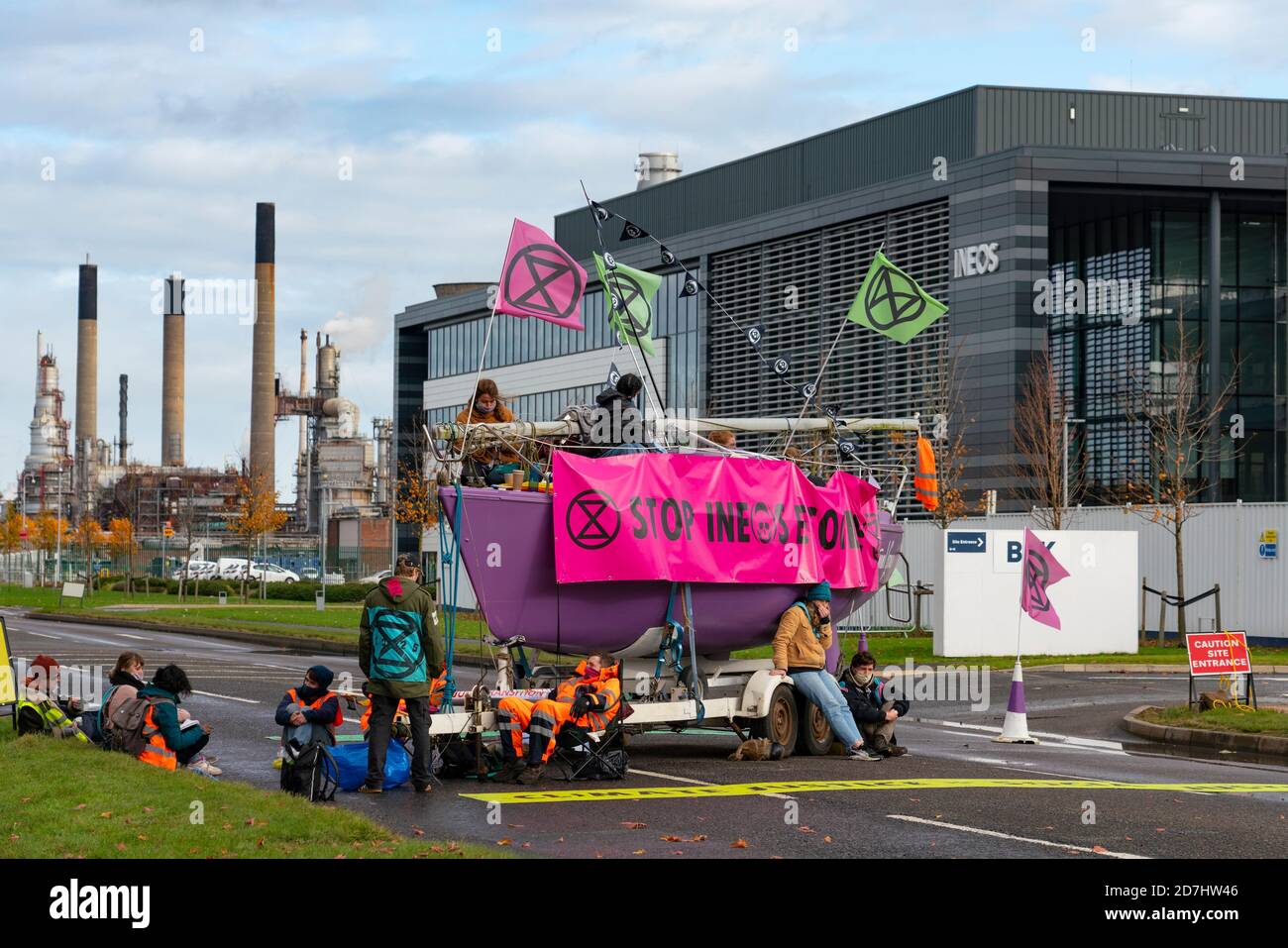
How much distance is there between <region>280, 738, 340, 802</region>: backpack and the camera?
12477 mm

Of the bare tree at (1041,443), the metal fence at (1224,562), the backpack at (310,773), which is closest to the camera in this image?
the backpack at (310,773)

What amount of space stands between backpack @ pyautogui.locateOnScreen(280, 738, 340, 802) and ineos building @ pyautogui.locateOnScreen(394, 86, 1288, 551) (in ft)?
122

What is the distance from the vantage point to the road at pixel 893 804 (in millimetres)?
10523

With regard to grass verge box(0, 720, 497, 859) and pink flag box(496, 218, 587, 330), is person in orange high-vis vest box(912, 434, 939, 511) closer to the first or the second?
pink flag box(496, 218, 587, 330)

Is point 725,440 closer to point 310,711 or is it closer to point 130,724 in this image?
point 310,711

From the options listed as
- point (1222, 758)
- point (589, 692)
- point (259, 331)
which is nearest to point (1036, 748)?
point (1222, 758)

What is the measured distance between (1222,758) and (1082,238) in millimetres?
47503

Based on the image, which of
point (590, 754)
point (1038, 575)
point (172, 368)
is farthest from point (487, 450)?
point (172, 368)

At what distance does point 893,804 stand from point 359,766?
417 cm

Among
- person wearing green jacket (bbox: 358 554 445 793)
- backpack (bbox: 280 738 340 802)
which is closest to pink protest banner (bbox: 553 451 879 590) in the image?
person wearing green jacket (bbox: 358 554 445 793)

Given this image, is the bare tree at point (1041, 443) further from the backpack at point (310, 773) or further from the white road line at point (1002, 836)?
the backpack at point (310, 773)

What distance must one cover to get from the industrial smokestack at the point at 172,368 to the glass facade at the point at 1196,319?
233 feet

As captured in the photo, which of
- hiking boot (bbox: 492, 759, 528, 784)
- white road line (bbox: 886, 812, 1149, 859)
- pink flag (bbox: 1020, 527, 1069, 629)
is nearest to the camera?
white road line (bbox: 886, 812, 1149, 859)

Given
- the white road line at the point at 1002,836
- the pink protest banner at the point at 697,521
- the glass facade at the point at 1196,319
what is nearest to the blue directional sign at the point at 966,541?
the pink protest banner at the point at 697,521
